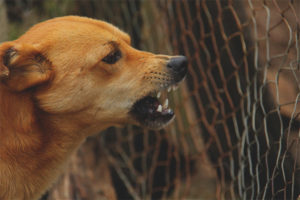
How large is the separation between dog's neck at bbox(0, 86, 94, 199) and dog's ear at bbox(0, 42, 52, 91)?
0.08 m

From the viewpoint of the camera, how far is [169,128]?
4.62m

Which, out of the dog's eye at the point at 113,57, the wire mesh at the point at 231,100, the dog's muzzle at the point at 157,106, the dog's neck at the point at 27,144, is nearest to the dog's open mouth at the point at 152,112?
the dog's muzzle at the point at 157,106

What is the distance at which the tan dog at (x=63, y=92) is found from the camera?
249cm

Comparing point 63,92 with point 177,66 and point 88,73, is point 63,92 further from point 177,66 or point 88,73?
point 177,66

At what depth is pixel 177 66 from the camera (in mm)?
2758

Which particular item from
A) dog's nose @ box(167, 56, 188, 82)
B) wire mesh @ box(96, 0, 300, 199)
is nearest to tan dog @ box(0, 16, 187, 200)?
dog's nose @ box(167, 56, 188, 82)

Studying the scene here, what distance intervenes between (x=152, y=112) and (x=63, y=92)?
599 mm

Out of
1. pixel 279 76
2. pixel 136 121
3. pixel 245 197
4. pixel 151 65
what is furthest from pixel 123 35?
pixel 245 197

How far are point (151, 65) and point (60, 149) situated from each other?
807mm

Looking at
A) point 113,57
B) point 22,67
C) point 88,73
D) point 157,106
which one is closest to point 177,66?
point 157,106

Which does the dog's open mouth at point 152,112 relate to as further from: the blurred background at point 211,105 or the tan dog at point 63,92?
the blurred background at point 211,105

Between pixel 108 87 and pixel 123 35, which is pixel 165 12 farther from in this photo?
pixel 108 87

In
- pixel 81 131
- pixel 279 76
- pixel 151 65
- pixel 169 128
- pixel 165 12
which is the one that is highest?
pixel 165 12

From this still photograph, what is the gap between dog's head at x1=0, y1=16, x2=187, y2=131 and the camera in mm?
2574
